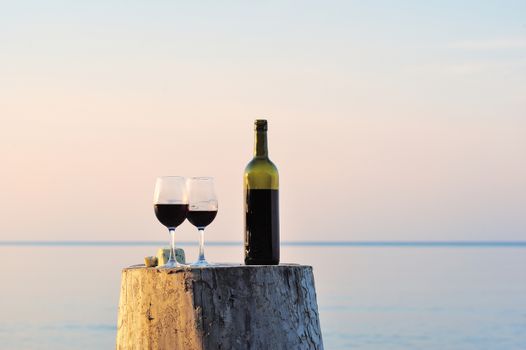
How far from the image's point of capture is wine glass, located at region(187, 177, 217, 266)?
179 inches

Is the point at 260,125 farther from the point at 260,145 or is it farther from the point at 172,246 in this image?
the point at 172,246

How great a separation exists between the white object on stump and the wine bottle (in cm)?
19

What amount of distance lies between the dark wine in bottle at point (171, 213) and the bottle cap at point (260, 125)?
20.3 inches

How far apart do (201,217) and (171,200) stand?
171mm

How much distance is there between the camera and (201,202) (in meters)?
4.56

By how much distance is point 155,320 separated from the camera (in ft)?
14.6

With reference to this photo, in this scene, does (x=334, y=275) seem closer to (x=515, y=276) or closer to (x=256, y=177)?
(x=515, y=276)

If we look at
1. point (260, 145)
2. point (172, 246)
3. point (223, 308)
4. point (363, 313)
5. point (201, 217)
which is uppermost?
point (260, 145)

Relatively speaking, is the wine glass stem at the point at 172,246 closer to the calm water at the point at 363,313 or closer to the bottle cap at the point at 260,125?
the bottle cap at the point at 260,125

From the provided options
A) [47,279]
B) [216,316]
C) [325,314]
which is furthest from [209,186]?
[47,279]

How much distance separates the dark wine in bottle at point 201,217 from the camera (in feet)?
15.0

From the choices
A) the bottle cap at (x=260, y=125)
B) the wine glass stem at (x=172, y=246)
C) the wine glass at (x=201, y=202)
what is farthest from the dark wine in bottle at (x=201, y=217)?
the bottle cap at (x=260, y=125)

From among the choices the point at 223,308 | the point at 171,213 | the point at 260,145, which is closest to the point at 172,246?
the point at 171,213

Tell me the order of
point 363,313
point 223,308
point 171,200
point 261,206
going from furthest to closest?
point 363,313 < point 261,206 < point 171,200 < point 223,308
